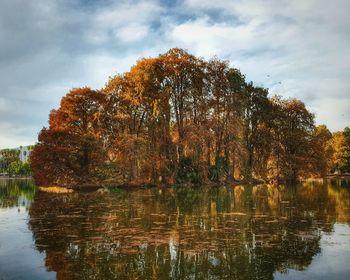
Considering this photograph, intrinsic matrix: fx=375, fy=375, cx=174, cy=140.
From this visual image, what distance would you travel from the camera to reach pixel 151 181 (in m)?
55.3

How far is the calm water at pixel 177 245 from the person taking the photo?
1043cm

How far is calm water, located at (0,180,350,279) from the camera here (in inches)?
411

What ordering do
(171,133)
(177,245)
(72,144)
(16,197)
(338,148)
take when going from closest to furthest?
1. (177,245)
2. (16,197)
3. (72,144)
4. (171,133)
5. (338,148)

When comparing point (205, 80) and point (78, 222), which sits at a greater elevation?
point (205, 80)

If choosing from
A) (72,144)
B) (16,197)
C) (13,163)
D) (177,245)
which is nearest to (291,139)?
(72,144)

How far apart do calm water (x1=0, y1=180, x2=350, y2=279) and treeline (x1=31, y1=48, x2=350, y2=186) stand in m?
28.2

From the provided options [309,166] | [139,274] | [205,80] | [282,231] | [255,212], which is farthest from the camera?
[309,166]

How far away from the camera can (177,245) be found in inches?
537

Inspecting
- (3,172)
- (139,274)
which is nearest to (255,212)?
(139,274)

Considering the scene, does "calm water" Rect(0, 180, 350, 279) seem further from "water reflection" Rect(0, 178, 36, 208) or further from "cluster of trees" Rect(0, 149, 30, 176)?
"cluster of trees" Rect(0, 149, 30, 176)

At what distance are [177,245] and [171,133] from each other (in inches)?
1796

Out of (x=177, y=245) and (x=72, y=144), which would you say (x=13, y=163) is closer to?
(x=72, y=144)

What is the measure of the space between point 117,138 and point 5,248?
133ft

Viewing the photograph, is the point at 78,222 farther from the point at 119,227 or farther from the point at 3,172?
the point at 3,172
